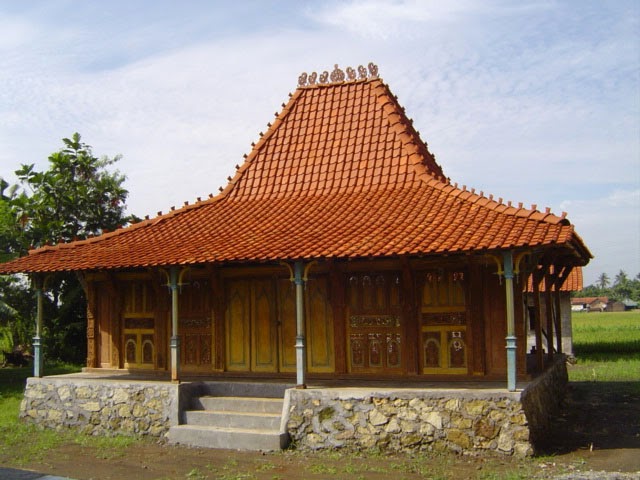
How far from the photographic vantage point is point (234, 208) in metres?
13.1

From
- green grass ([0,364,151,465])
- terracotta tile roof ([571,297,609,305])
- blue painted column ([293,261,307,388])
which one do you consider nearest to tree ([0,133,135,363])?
green grass ([0,364,151,465])

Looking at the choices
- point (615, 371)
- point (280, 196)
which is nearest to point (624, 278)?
point (615, 371)

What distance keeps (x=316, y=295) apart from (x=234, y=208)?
259 cm

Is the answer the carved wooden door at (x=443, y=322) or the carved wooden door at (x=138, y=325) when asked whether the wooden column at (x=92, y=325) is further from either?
the carved wooden door at (x=443, y=322)

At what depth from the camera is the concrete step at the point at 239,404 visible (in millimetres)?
10516

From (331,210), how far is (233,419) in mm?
3832

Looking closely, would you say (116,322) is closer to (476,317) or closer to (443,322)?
(443,322)

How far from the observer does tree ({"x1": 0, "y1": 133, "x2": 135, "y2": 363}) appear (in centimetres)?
2236

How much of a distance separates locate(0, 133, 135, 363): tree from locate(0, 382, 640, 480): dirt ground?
13194 millimetres

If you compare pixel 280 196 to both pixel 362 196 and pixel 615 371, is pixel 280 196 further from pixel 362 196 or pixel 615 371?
pixel 615 371

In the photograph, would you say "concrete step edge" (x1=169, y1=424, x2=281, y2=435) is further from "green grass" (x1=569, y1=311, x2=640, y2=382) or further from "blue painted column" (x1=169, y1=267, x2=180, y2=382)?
"green grass" (x1=569, y1=311, x2=640, y2=382)

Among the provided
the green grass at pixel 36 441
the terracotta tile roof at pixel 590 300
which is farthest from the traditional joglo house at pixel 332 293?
the terracotta tile roof at pixel 590 300

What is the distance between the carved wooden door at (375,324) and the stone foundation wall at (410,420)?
139cm

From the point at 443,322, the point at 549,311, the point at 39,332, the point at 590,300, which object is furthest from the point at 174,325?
the point at 590,300
